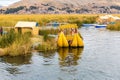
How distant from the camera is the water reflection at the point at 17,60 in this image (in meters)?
29.3

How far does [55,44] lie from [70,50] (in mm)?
1890

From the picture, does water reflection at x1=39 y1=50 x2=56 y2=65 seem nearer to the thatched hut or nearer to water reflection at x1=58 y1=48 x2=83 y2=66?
water reflection at x1=58 y1=48 x2=83 y2=66

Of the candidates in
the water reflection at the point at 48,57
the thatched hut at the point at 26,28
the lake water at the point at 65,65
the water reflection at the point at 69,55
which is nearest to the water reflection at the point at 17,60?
the lake water at the point at 65,65

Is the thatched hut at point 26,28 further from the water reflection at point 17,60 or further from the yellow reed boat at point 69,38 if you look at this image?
the water reflection at point 17,60

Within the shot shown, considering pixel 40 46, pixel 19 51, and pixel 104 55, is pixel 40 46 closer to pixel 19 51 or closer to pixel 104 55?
pixel 19 51

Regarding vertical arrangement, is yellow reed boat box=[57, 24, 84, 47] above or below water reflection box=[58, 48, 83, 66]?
above

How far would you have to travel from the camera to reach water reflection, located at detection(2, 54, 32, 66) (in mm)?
29275

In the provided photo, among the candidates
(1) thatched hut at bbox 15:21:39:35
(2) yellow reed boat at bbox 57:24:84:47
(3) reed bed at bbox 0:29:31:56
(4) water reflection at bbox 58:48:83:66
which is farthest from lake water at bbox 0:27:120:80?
(1) thatched hut at bbox 15:21:39:35

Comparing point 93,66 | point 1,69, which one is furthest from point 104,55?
point 1,69

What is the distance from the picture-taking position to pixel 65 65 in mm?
28109

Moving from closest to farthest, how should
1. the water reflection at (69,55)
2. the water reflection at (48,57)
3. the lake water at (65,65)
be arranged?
the lake water at (65,65), the water reflection at (69,55), the water reflection at (48,57)

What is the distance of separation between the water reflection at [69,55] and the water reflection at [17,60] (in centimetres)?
305

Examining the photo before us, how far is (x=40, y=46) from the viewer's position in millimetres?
35719

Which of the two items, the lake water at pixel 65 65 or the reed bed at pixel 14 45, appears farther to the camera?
the reed bed at pixel 14 45
